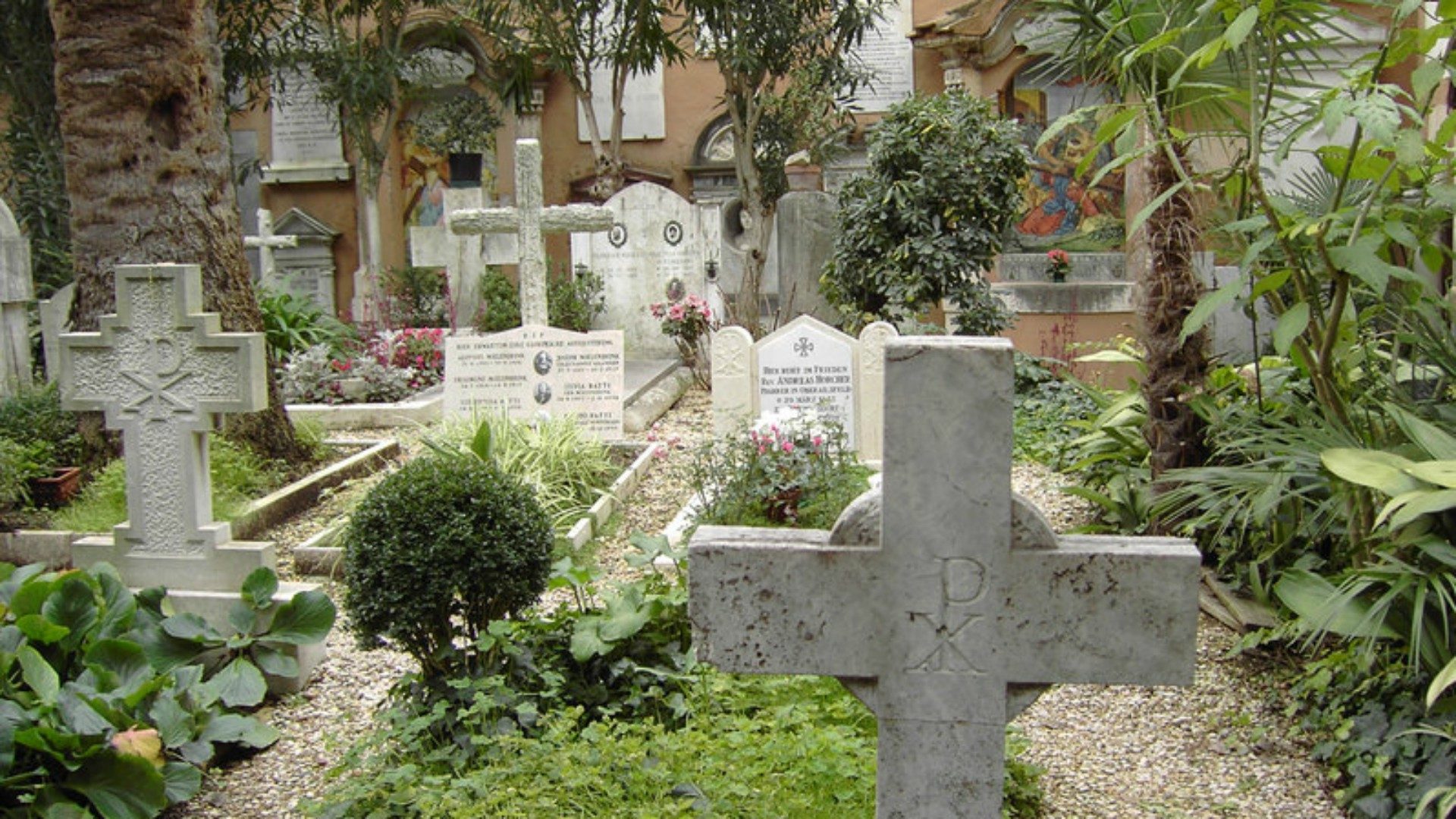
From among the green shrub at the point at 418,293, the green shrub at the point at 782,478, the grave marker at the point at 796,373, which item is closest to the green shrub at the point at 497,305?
the green shrub at the point at 418,293

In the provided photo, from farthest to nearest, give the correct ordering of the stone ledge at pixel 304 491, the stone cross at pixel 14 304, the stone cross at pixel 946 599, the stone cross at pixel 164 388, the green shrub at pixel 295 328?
the green shrub at pixel 295 328, the stone cross at pixel 14 304, the stone ledge at pixel 304 491, the stone cross at pixel 164 388, the stone cross at pixel 946 599

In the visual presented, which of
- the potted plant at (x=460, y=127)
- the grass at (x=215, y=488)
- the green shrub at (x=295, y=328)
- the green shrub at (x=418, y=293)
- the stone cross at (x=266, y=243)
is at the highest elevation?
the potted plant at (x=460, y=127)

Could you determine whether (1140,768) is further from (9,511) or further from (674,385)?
(674,385)

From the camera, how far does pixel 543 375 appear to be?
7961 millimetres

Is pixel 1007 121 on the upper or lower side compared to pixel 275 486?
upper

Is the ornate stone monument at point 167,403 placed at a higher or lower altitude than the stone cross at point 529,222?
lower

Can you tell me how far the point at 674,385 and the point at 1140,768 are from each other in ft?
23.2

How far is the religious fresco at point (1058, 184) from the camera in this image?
15.6 meters

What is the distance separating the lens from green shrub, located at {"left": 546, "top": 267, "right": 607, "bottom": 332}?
496 inches

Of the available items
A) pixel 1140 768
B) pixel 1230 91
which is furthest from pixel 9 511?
pixel 1230 91

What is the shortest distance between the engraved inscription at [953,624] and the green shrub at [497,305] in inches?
449

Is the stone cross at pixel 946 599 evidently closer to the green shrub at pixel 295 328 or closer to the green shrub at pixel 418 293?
the green shrub at pixel 295 328

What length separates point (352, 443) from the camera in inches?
314

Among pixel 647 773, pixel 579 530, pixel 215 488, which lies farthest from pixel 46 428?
pixel 647 773
